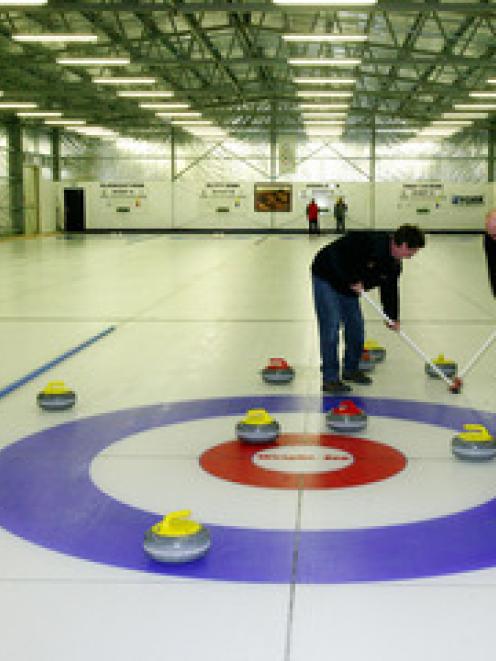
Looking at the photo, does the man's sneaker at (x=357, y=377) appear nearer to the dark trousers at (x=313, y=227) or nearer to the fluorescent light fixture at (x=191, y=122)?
the fluorescent light fixture at (x=191, y=122)

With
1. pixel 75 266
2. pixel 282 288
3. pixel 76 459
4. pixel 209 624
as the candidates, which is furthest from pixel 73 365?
pixel 75 266

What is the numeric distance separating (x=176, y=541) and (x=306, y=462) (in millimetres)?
1905

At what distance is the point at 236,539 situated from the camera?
454 centimetres

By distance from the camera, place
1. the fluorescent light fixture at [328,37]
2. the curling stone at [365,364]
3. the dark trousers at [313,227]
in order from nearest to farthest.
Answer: the curling stone at [365,364] → the fluorescent light fixture at [328,37] → the dark trousers at [313,227]

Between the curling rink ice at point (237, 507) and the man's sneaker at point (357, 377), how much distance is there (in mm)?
204

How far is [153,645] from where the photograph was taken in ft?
11.4

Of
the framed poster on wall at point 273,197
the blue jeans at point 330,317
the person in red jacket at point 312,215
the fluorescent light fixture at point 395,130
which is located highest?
the fluorescent light fixture at point 395,130

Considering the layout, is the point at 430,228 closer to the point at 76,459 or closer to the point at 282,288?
the point at 282,288

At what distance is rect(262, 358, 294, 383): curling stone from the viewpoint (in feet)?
28.2

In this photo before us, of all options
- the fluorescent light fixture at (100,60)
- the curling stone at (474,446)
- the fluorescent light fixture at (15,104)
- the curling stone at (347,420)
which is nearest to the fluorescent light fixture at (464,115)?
the fluorescent light fixture at (15,104)

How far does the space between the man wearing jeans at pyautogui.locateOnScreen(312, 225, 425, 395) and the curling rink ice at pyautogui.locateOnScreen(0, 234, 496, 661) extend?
17.1 inches

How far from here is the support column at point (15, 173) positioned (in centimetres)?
4306

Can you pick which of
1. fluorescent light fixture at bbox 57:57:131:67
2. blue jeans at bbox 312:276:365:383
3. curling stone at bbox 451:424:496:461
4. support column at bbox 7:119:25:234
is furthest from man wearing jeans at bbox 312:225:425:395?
support column at bbox 7:119:25:234

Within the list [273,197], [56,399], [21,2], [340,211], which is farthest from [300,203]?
[56,399]
